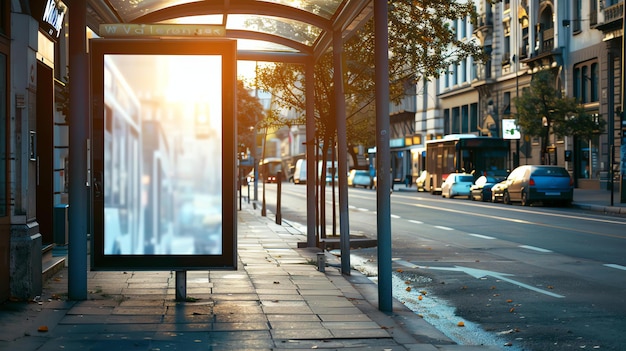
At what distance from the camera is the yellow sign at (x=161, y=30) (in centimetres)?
883

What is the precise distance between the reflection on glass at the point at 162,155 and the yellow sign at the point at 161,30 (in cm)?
26

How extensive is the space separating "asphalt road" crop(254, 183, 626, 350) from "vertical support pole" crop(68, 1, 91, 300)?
3.36 meters

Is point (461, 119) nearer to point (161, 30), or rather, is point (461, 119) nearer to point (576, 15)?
point (576, 15)

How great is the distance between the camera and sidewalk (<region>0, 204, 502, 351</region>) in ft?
22.8

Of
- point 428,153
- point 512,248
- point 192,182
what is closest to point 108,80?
point 192,182

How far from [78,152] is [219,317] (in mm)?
2130

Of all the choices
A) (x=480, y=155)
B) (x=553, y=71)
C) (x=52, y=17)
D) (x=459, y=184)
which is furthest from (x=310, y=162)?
(x=553, y=71)

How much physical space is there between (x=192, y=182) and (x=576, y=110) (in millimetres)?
40605

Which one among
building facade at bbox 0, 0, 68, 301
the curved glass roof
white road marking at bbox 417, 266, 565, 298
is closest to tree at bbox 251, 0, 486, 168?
the curved glass roof

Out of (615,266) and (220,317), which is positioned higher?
(220,317)

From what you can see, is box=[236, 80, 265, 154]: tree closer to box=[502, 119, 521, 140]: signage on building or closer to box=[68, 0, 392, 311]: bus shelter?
box=[502, 119, 521, 140]: signage on building

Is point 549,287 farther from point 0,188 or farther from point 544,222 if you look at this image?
point 544,222

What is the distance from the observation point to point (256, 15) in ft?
39.7

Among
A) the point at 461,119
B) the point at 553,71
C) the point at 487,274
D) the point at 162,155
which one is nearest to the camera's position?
the point at 162,155
